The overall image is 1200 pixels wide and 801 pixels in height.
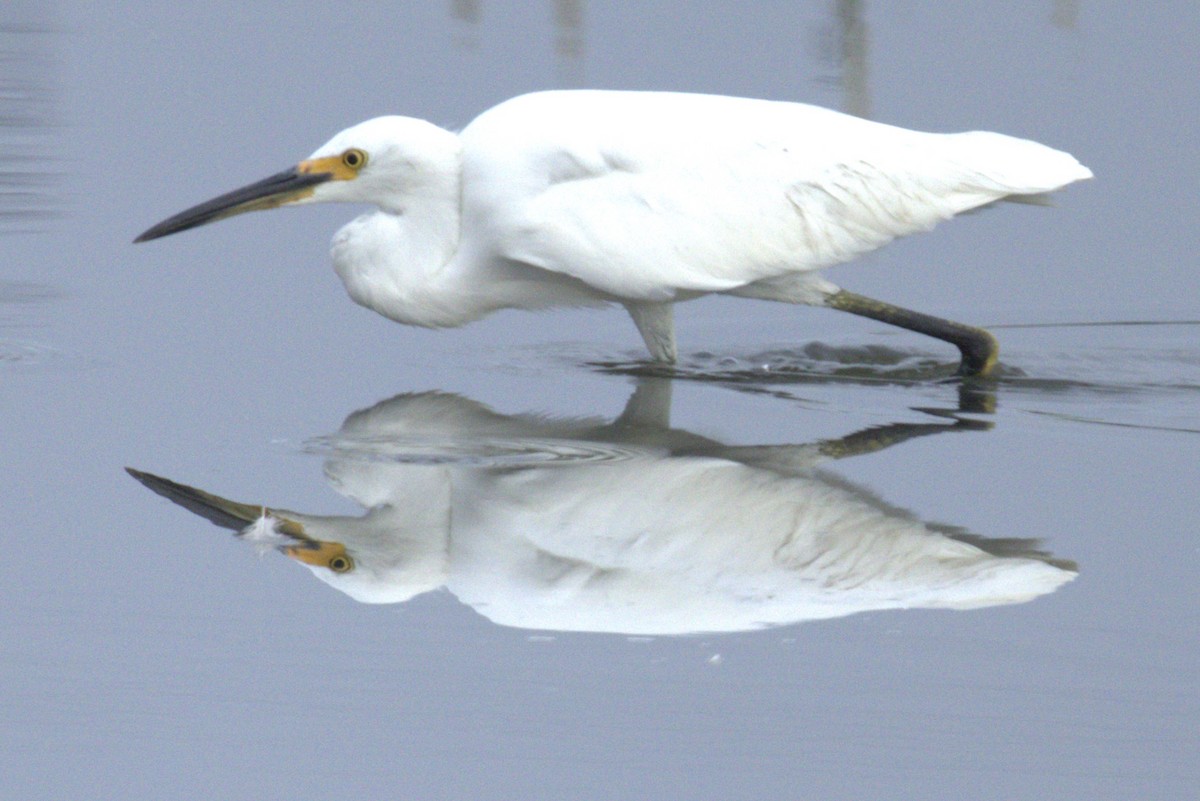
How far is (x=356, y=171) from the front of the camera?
644cm

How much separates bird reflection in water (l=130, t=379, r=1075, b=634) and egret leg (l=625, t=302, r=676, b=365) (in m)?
0.84

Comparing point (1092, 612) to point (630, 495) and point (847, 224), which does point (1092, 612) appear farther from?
point (847, 224)

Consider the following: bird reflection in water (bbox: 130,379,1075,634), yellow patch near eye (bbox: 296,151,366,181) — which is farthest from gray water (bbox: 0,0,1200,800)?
yellow patch near eye (bbox: 296,151,366,181)

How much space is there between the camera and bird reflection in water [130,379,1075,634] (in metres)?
4.52

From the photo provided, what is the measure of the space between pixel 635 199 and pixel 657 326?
507mm

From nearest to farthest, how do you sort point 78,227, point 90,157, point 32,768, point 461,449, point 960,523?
point 32,768 < point 960,523 < point 461,449 < point 78,227 < point 90,157

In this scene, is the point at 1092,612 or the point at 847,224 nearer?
the point at 1092,612

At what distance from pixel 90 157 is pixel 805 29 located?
15.4 ft

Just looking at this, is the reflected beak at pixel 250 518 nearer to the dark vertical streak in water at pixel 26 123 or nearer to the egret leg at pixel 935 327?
the egret leg at pixel 935 327

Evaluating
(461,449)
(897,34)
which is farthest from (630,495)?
(897,34)

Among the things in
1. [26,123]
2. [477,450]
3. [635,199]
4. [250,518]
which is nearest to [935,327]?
[635,199]

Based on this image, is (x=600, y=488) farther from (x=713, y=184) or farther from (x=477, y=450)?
(x=713, y=184)

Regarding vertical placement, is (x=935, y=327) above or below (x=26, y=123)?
below

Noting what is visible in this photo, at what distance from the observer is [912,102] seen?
10023 mm
